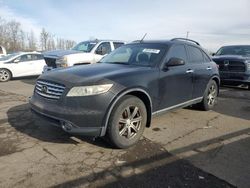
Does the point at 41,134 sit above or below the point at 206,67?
below

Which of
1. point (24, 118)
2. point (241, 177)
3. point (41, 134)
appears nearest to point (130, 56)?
point (41, 134)

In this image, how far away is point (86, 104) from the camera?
4.01 metres

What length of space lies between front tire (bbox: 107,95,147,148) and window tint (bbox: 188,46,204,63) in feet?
7.40

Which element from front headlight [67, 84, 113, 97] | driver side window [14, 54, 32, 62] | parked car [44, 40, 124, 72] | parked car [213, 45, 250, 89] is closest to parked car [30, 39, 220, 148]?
front headlight [67, 84, 113, 97]

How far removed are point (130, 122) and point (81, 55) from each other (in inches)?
254

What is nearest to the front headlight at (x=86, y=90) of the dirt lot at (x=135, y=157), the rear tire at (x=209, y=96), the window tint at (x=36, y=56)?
the dirt lot at (x=135, y=157)

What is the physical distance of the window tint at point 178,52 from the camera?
5.51 meters

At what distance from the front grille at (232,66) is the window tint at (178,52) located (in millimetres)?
5535

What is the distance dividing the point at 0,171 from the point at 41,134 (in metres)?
1.41

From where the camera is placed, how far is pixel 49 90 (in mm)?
4430

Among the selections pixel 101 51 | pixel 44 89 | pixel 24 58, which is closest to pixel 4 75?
pixel 24 58

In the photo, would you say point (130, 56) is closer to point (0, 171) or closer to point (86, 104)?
point (86, 104)

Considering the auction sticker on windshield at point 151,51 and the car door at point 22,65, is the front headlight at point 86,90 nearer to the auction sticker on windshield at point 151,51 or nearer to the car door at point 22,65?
the auction sticker on windshield at point 151,51

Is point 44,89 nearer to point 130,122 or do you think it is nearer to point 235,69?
point 130,122
